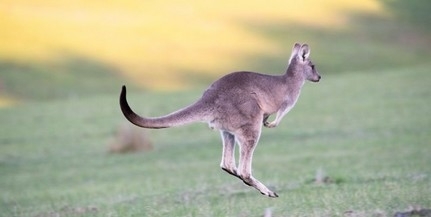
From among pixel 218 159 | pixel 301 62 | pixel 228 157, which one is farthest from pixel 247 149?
pixel 218 159

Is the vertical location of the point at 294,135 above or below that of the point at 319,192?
above

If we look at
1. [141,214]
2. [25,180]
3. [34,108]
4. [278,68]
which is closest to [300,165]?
[25,180]

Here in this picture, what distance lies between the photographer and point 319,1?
64875 mm

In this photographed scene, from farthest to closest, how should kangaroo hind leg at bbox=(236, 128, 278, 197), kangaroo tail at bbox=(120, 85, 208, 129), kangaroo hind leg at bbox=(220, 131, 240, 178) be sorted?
kangaroo hind leg at bbox=(220, 131, 240, 178) → kangaroo hind leg at bbox=(236, 128, 278, 197) → kangaroo tail at bbox=(120, 85, 208, 129)

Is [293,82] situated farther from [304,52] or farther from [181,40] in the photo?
[181,40]

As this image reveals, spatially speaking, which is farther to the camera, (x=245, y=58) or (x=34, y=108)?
(x=245, y=58)

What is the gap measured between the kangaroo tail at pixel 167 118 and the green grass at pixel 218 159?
4.46 feet

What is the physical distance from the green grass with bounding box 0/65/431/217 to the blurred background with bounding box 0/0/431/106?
232 inches

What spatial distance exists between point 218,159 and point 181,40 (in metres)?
33.1

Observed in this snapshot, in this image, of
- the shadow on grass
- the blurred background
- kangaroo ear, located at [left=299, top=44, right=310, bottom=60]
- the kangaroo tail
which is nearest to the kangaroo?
the kangaroo tail

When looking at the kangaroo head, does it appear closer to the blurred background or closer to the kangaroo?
the kangaroo

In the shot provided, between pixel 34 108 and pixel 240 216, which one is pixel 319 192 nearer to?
pixel 240 216

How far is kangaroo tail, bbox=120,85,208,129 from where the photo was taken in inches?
354

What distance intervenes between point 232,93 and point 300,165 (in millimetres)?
11340
